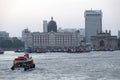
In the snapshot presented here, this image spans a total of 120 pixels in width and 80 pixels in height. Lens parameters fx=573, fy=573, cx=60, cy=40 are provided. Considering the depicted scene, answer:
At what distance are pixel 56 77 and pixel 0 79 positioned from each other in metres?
5.28

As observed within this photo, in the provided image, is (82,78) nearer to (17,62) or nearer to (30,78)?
(30,78)

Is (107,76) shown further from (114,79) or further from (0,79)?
(0,79)

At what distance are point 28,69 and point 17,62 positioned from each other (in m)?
1.68

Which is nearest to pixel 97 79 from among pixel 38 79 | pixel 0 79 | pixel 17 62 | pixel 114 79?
pixel 114 79

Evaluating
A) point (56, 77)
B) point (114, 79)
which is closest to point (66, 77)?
point (56, 77)

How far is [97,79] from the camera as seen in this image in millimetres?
49625

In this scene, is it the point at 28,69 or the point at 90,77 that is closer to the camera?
the point at 90,77

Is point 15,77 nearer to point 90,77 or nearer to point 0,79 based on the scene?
point 0,79

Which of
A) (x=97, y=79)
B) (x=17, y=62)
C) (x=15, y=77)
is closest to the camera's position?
(x=97, y=79)

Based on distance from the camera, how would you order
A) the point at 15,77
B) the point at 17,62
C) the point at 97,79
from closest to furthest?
the point at 97,79, the point at 15,77, the point at 17,62

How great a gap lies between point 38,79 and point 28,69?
14378mm

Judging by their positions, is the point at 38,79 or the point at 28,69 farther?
the point at 28,69

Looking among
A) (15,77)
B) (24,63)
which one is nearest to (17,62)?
(24,63)

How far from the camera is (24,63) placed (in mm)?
64188
